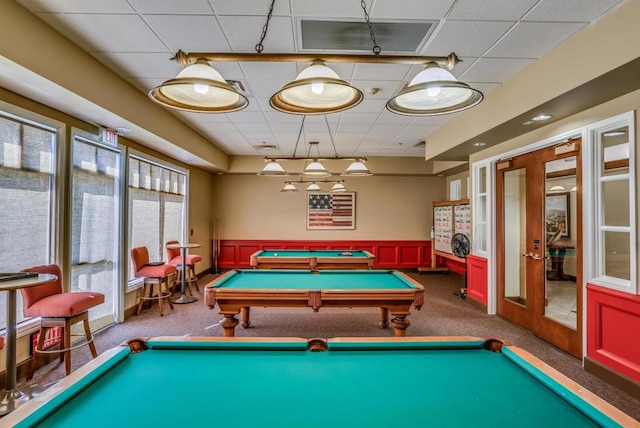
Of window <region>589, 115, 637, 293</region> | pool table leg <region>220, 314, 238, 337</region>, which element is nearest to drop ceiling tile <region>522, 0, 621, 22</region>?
window <region>589, 115, 637, 293</region>

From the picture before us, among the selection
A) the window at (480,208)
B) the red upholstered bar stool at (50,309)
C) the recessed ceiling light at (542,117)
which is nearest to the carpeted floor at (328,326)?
the red upholstered bar stool at (50,309)

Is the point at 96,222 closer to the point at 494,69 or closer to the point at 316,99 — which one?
the point at 316,99

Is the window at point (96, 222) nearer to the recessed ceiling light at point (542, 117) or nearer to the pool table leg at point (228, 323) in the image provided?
the pool table leg at point (228, 323)

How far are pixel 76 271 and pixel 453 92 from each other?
13.9ft

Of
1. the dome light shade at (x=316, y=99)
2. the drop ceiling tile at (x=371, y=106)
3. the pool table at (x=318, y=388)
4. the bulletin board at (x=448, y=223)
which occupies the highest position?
the drop ceiling tile at (x=371, y=106)

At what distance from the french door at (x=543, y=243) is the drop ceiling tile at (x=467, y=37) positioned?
151 centimetres

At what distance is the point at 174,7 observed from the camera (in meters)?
2.28

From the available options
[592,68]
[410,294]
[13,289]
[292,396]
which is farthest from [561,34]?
[13,289]

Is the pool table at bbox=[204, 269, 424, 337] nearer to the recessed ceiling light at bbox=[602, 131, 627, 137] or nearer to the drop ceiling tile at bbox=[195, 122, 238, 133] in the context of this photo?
the recessed ceiling light at bbox=[602, 131, 627, 137]

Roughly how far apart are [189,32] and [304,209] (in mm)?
6002

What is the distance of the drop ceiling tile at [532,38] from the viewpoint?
2465 millimetres

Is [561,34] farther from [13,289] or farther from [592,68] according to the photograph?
[13,289]

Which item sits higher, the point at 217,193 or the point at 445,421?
the point at 217,193

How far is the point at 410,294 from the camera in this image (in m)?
2.96
